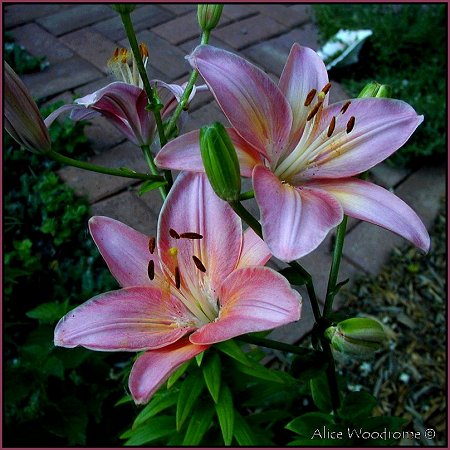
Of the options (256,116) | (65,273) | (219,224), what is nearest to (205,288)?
(219,224)

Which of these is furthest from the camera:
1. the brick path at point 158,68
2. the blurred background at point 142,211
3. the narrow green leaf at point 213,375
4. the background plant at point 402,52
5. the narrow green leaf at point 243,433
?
the background plant at point 402,52

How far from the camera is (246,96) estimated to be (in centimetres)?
51

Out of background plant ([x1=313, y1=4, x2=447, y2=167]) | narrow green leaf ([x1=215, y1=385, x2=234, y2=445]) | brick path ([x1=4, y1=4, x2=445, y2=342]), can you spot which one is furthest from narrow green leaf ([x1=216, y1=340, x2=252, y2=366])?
background plant ([x1=313, y1=4, x2=447, y2=167])

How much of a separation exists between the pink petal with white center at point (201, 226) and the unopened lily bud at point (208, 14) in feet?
0.61

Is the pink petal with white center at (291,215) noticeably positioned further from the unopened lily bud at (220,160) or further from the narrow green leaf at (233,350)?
the narrow green leaf at (233,350)

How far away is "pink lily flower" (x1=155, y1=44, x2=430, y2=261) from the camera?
0.46m

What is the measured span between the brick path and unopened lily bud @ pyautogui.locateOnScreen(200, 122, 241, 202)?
97cm

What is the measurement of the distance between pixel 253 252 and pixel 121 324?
0.14 m

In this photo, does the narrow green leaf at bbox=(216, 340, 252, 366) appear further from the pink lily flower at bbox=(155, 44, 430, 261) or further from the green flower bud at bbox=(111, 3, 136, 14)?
the green flower bud at bbox=(111, 3, 136, 14)

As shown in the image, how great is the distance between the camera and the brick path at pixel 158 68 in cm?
157

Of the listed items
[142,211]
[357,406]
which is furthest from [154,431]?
[142,211]

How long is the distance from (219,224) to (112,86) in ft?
0.56

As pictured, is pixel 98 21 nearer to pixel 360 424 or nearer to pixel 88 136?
pixel 88 136

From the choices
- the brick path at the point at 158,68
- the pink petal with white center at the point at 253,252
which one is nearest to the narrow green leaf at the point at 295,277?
the pink petal with white center at the point at 253,252
